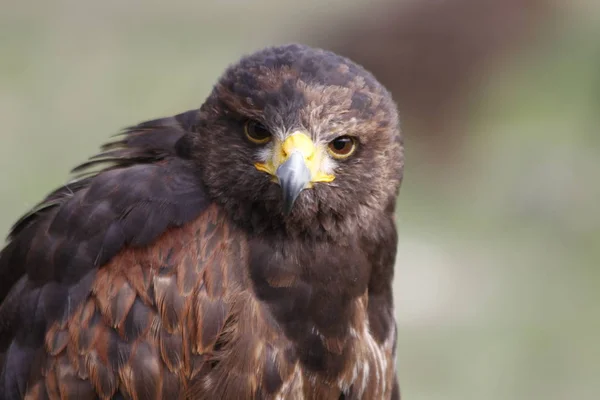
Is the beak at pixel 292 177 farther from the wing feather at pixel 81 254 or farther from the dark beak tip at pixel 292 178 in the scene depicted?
the wing feather at pixel 81 254

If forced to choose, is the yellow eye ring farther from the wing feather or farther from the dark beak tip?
the wing feather

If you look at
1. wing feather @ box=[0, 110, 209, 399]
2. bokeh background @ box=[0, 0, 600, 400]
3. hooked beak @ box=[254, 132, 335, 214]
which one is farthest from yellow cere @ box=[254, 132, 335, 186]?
bokeh background @ box=[0, 0, 600, 400]

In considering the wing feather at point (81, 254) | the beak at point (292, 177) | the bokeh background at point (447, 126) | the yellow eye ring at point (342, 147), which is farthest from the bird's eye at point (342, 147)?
the bokeh background at point (447, 126)

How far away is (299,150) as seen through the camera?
12.4 feet

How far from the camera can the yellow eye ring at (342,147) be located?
392cm

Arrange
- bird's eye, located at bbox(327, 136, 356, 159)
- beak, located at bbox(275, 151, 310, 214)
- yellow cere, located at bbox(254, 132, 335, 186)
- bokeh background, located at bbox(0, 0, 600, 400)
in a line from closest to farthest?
beak, located at bbox(275, 151, 310, 214) < yellow cere, located at bbox(254, 132, 335, 186) < bird's eye, located at bbox(327, 136, 356, 159) < bokeh background, located at bbox(0, 0, 600, 400)

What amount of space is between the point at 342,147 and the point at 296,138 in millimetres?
235

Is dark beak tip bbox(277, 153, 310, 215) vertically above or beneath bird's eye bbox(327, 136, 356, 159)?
beneath

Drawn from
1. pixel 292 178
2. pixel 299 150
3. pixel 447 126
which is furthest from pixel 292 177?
pixel 447 126

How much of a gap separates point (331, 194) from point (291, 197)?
0.30m

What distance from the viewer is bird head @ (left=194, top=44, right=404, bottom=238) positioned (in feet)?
12.5

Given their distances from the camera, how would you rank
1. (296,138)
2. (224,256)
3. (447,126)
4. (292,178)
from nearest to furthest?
(292,178), (296,138), (224,256), (447,126)

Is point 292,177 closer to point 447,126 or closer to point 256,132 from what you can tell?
point 256,132

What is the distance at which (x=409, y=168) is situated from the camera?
11680mm
